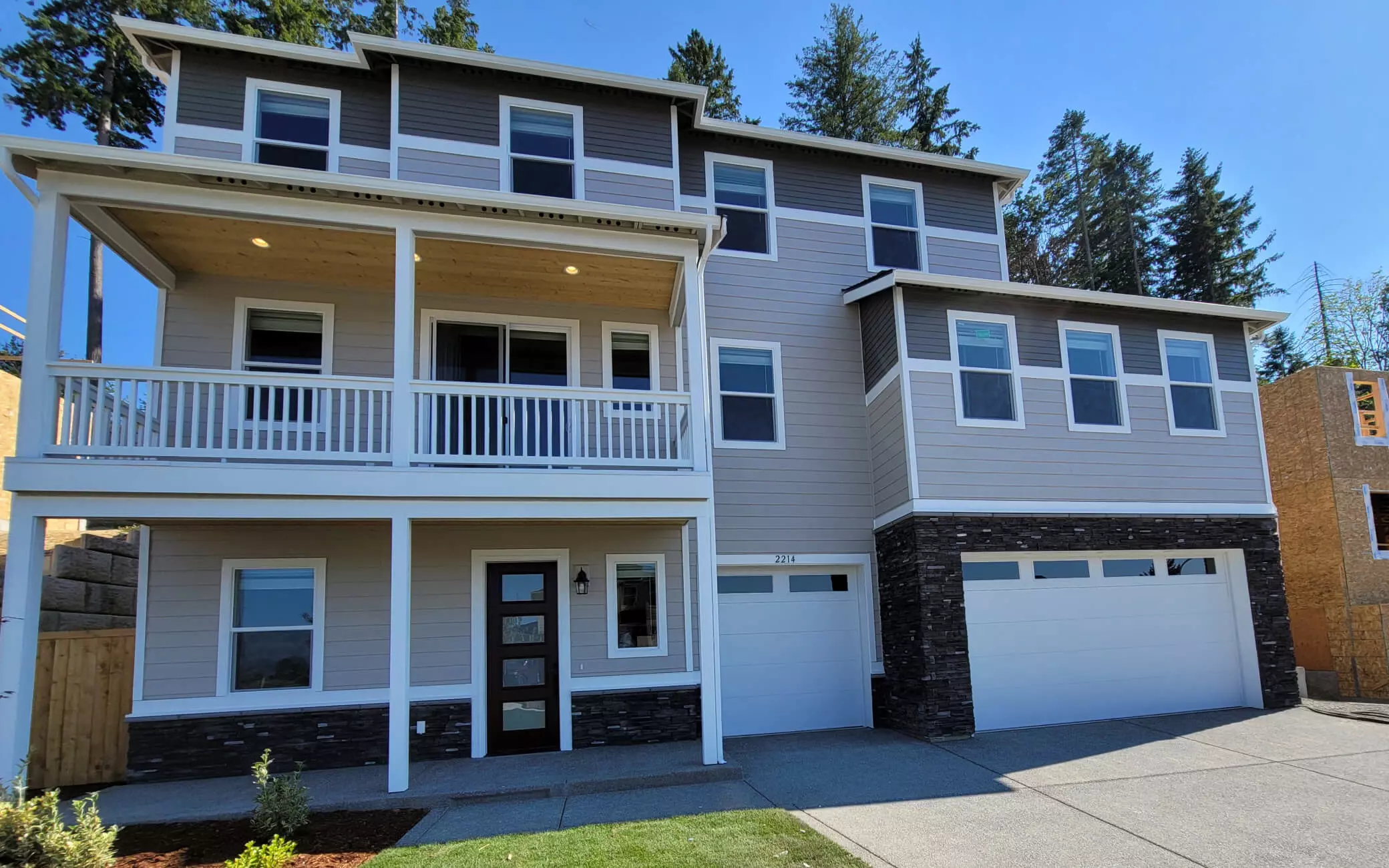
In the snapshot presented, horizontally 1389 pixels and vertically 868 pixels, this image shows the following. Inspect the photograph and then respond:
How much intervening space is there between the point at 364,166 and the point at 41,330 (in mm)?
4019

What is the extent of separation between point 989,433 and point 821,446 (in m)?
2.11

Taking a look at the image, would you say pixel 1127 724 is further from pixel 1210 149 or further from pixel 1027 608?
pixel 1210 149

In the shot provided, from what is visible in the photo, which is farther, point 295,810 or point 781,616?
point 781,616

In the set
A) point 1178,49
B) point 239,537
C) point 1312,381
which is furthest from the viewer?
point 1312,381

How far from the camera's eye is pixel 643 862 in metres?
5.22

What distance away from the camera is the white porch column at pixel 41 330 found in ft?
21.9

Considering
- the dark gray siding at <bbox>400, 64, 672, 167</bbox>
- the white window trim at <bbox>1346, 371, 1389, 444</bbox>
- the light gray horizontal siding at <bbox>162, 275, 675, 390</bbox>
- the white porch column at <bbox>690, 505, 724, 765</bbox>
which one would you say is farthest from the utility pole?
the white porch column at <bbox>690, 505, 724, 765</bbox>

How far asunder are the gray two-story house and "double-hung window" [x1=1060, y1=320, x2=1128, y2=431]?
55mm

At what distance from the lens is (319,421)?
8.80m

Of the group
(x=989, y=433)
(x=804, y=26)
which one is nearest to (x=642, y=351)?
(x=989, y=433)

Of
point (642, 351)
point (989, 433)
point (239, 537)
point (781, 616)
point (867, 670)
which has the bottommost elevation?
point (867, 670)

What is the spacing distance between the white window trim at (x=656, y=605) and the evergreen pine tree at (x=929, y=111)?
60.5 ft

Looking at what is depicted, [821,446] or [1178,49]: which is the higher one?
[1178,49]

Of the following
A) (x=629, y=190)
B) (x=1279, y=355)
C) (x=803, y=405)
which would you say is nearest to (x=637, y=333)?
(x=629, y=190)
